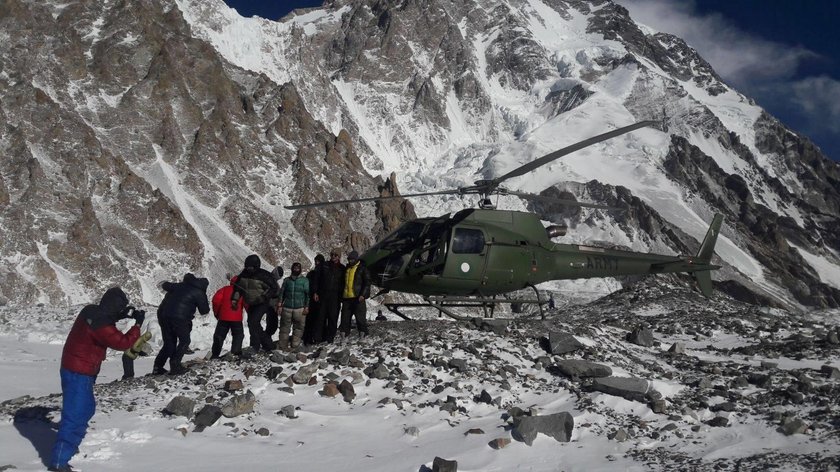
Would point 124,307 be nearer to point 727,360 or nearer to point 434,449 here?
point 434,449

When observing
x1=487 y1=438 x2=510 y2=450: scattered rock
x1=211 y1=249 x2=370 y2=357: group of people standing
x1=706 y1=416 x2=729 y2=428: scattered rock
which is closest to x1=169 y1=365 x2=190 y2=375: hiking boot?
x1=211 y1=249 x2=370 y2=357: group of people standing

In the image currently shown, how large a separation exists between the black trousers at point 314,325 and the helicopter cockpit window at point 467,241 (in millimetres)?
2803

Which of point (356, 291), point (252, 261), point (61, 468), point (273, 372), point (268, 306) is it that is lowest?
point (61, 468)

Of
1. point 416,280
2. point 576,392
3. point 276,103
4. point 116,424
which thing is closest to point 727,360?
point 576,392

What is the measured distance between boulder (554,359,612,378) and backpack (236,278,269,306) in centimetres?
510

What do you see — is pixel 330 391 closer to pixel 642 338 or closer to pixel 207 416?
pixel 207 416

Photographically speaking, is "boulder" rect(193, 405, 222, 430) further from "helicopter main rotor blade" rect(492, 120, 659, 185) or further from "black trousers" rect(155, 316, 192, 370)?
"helicopter main rotor blade" rect(492, 120, 659, 185)

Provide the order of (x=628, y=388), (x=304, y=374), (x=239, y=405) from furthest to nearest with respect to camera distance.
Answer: (x=304, y=374) → (x=628, y=388) → (x=239, y=405)

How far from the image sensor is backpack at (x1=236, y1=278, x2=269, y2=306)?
1123 centimetres

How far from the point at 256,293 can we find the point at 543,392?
201 inches

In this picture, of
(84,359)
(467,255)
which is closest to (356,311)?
(467,255)

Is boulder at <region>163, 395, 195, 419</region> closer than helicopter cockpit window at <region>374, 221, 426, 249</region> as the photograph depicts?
Yes

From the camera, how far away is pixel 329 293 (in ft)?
38.7

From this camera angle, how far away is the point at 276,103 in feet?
437
